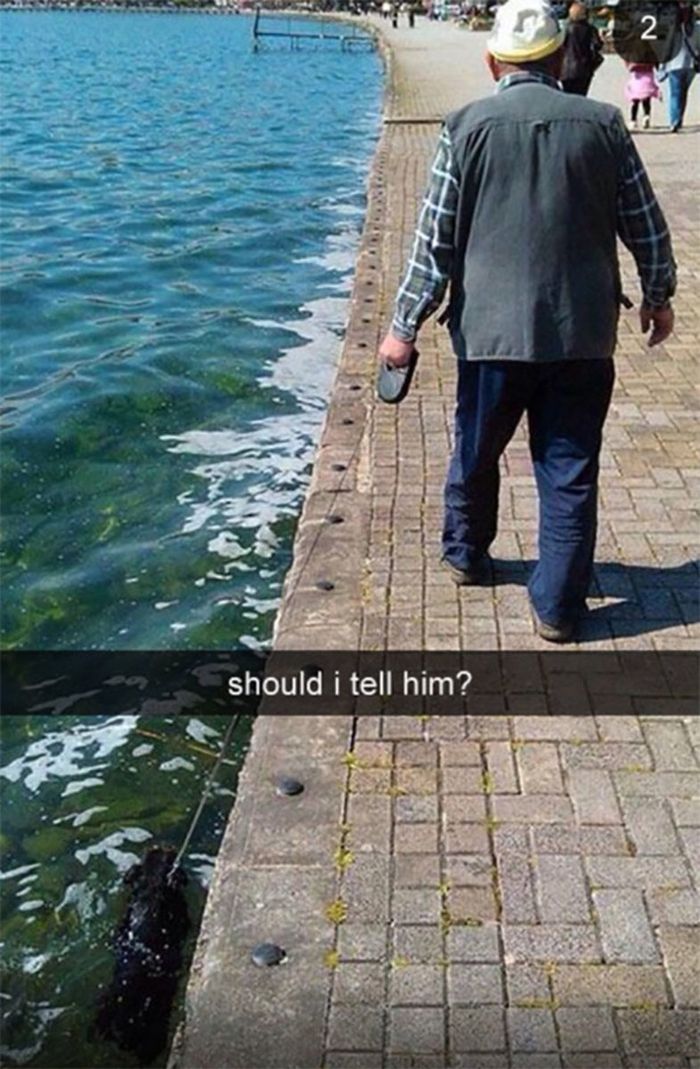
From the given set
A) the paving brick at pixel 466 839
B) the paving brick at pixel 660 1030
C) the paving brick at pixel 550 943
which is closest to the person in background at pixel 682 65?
the paving brick at pixel 466 839

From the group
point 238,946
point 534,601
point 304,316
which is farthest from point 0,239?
point 238,946

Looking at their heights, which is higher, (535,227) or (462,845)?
(535,227)

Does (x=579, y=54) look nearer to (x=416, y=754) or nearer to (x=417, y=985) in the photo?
(x=416, y=754)

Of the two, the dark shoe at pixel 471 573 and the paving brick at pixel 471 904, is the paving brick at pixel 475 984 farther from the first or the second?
the dark shoe at pixel 471 573

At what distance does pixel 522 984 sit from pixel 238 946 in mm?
725

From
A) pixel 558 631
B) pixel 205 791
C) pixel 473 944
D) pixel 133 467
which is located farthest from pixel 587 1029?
pixel 133 467

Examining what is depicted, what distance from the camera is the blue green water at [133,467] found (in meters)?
3.93

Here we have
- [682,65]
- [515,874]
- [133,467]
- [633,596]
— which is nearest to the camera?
[515,874]

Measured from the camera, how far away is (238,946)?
3068mm

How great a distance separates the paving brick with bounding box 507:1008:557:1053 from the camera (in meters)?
2.74

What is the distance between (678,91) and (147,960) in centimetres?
1756

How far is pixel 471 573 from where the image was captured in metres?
4.77

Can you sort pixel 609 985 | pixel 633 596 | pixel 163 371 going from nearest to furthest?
pixel 609 985 < pixel 633 596 < pixel 163 371

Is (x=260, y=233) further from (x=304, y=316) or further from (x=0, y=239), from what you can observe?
(x=304, y=316)
